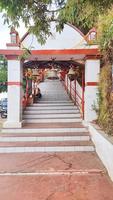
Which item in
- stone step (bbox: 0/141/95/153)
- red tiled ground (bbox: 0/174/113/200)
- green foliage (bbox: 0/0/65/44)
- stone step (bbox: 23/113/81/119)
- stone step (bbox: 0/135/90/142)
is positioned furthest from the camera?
stone step (bbox: 23/113/81/119)

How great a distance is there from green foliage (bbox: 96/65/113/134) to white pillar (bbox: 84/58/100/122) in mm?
741

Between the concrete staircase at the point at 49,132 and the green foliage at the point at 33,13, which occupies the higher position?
the green foliage at the point at 33,13

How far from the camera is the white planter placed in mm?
8000

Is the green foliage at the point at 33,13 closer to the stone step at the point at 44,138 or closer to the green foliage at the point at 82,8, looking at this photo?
the green foliage at the point at 82,8

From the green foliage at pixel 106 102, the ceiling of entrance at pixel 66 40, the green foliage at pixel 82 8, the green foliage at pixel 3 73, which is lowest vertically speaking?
the green foliage at pixel 3 73

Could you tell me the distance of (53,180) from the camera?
310 inches

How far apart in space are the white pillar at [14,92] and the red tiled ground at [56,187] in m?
5.11

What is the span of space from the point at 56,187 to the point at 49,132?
16.9 ft

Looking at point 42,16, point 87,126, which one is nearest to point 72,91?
point 87,126

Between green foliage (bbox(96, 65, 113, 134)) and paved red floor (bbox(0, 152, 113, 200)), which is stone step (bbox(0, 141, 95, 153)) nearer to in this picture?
paved red floor (bbox(0, 152, 113, 200))

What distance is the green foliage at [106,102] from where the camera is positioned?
32.6 feet

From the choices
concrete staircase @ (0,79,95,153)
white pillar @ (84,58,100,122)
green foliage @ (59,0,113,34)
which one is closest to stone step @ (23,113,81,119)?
concrete staircase @ (0,79,95,153)

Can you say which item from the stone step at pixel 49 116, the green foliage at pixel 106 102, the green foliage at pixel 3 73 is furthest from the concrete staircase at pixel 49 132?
the green foliage at pixel 3 73

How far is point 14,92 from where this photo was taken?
13180 millimetres
